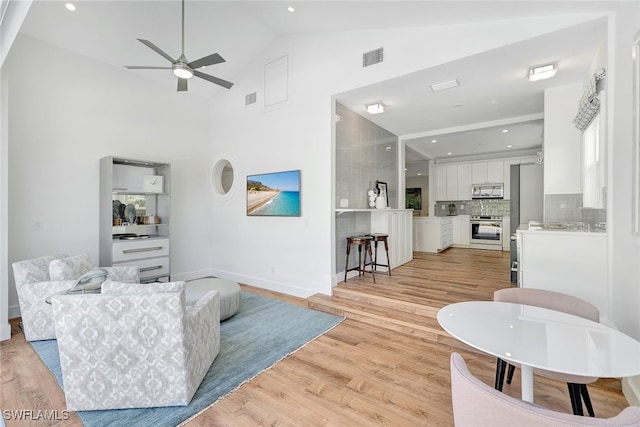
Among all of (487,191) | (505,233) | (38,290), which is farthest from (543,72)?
(38,290)

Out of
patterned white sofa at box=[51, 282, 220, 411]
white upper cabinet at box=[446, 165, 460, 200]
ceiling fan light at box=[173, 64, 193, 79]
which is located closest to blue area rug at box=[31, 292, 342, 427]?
patterned white sofa at box=[51, 282, 220, 411]

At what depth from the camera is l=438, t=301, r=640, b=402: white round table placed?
109 cm

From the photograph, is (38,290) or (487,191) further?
(487,191)

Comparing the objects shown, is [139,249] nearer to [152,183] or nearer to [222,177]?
[152,183]

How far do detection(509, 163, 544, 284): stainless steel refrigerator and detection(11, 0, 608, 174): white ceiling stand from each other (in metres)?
0.90

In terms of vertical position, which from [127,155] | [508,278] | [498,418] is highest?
Answer: [127,155]

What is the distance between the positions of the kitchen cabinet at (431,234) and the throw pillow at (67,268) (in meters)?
6.86

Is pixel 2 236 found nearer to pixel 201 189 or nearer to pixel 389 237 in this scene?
pixel 201 189

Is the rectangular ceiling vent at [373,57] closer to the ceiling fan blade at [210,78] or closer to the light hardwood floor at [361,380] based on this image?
the ceiling fan blade at [210,78]

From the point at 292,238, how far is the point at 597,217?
370cm

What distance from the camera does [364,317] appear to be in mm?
3391

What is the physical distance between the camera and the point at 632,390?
190 centimetres

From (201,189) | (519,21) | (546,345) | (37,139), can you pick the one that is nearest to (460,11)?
(519,21)

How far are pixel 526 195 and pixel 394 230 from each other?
6.99 ft
